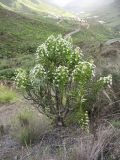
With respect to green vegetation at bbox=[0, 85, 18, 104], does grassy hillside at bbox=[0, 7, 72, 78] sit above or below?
above

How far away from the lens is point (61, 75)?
29.8ft

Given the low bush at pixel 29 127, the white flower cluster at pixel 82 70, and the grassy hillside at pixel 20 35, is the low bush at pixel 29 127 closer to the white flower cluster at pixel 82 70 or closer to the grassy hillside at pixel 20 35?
the white flower cluster at pixel 82 70

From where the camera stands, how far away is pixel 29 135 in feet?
29.9

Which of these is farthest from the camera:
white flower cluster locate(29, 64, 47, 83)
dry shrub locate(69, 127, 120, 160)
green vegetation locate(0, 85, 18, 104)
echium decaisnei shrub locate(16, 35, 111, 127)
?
green vegetation locate(0, 85, 18, 104)

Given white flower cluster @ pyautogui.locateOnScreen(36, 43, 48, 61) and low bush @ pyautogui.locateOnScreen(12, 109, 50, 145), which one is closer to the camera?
low bush @ pyautogui.locateOnScreen(12, 109, 50, 145)

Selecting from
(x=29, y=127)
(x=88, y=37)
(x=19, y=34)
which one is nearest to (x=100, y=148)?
(x=29, y=127)

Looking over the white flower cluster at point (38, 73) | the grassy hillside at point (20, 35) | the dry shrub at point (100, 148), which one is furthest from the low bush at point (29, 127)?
the grassy hillside at point (20, 35)

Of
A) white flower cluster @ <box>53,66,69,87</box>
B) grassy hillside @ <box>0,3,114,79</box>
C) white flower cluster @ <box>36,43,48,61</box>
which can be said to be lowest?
white flower cluster @ <box>53,66,69,87</box>

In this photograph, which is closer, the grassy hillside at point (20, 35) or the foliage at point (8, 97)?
the foliage at point (8, 97)

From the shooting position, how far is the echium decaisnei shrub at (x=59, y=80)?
916 centimetres

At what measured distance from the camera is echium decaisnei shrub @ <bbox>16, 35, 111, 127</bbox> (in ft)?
30.1

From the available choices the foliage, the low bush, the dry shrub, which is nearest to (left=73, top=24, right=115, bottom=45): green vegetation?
the foliage

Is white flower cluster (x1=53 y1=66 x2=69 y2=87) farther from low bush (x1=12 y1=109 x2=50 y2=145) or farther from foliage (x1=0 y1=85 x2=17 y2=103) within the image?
foliage (x1=0 y1=85 x2=17 y2=103)

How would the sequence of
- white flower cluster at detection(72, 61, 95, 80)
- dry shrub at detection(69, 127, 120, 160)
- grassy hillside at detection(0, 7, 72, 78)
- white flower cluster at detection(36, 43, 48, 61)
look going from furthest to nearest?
grassy hillside at detection(0, 7, 72, 78)
white flower cluster at detection(36, 43, 48, 61)
white flower cluster at detection(72, 61, 95, 80)
dry shrub at detection(69, 127, 120, 160)
